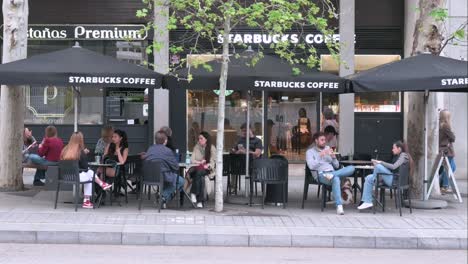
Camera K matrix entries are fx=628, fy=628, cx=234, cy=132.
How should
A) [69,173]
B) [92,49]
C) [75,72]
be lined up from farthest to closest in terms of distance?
1. [92,49]
2. [69,173]
3. [75,72]

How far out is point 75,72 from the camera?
10617 mm

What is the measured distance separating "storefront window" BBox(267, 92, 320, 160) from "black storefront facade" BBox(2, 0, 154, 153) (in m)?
3.48

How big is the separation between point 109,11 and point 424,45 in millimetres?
9015

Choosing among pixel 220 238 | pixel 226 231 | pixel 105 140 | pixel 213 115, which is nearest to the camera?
pixel 220 238

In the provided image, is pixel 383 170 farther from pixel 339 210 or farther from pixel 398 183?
pixel 339 210

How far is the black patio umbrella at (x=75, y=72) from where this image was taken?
10.5 metres

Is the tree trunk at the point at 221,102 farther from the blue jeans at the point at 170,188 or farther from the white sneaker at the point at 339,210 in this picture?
the white sneaker at the point at 339,210

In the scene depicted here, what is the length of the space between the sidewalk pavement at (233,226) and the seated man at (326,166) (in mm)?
481

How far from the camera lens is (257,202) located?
12180mm

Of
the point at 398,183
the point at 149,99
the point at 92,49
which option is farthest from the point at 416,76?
the point at 92,49

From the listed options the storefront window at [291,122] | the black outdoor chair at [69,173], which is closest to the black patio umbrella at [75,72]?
the black outdoor chair at [69,173]

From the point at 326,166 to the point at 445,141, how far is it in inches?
152

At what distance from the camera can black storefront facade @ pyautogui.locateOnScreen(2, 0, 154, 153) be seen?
17438 mm

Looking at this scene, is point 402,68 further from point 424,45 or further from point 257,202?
point 257,202
